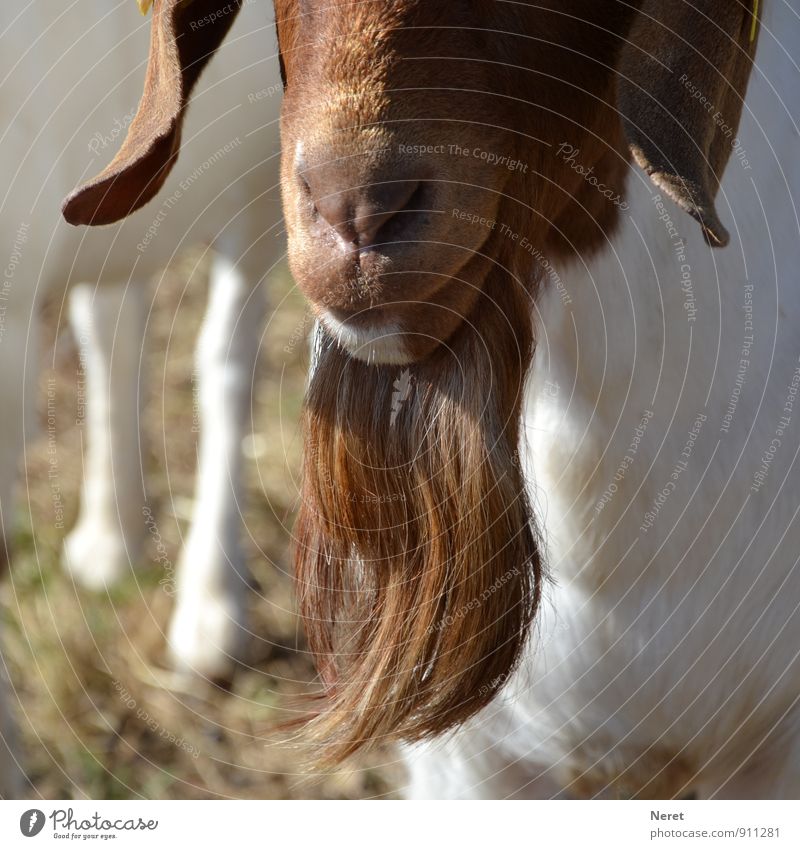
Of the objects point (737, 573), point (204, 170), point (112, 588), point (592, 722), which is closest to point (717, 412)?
point (737, 573)

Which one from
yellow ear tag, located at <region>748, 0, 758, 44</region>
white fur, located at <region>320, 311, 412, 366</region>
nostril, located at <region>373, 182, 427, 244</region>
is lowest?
white fur, located at <region>320, 311, 412, 366</region>

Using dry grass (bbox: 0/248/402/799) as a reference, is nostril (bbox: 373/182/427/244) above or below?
above

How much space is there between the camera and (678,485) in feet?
3.38

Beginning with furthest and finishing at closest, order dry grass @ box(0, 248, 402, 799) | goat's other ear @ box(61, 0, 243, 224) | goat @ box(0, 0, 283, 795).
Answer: dry grass @ box(0, 248, 402, 799) → goat @ box(0, 0, 283, 795) → goat's other ear @ box(61, 0, 243, 224)

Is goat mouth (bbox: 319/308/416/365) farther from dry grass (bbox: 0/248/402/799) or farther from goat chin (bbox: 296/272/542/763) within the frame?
dry grass (bbox: 0/248/402/799)

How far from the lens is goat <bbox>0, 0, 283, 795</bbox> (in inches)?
49.6

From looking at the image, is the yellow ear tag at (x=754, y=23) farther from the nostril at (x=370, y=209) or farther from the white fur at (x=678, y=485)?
the nostril at (x=370, y=209)

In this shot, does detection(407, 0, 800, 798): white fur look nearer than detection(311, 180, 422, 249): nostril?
No

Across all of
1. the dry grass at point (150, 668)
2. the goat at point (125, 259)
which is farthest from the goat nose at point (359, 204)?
the dry grass at point (150, 668)

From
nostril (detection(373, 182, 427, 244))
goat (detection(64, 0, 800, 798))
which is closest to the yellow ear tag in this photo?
goat (detection(64, 0, 800, 798))

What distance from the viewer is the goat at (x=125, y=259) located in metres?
1.26

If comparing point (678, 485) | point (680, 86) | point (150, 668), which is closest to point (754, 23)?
point (680, 86)

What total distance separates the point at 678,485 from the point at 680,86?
1.25 feet
